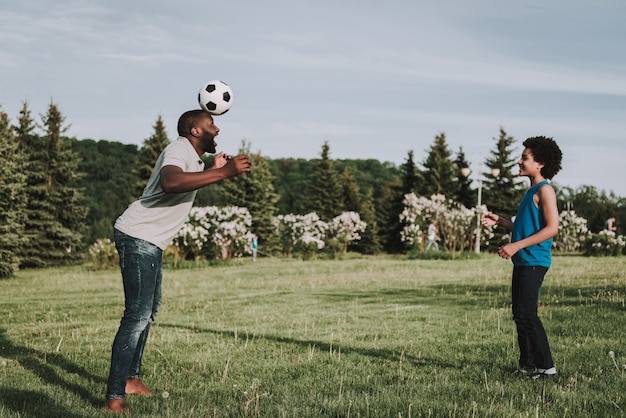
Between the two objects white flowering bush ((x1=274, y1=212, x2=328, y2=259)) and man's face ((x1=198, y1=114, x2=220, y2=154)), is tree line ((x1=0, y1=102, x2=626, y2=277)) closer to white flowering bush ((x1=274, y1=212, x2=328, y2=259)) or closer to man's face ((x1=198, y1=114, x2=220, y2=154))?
white flowering bush ((x1=274, y1=212, x2=328, y2=259))

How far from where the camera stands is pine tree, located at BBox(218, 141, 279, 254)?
4597 cm

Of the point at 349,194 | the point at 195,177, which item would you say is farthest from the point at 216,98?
the point at 349,194

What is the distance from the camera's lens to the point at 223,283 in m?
15.8

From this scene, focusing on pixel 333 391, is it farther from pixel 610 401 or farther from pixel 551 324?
pixel 551 324

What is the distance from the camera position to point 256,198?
46.7 metres

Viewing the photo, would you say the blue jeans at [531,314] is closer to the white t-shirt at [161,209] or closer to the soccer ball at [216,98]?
the white t-shirt at [161,209]

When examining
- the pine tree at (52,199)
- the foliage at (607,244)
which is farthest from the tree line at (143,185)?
the foliage at (607,244)

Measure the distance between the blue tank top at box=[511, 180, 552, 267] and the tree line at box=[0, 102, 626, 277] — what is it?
22.6m

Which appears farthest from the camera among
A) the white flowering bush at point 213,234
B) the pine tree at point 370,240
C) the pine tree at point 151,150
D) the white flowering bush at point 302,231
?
the pine tree at point 370,240

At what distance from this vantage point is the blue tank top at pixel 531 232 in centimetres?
460

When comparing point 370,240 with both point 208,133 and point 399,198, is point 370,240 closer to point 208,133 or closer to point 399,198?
point 399,198

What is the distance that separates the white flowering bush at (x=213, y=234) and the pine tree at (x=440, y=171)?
26.1 meters

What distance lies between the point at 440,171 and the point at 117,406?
47.3 meters

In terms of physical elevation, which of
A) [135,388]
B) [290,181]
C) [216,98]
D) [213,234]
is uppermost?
[290,181]
